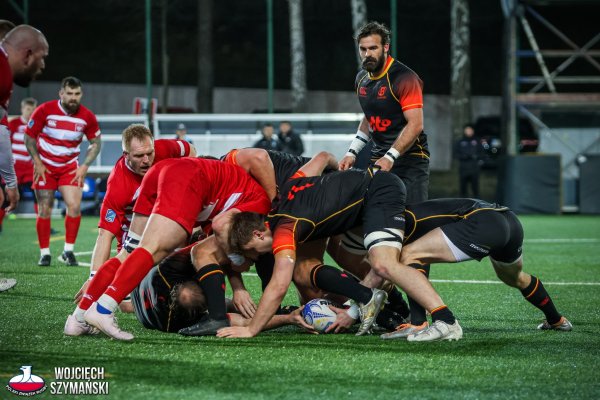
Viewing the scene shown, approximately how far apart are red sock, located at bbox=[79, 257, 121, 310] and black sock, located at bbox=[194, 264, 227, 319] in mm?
597

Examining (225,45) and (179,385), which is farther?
(225,45)

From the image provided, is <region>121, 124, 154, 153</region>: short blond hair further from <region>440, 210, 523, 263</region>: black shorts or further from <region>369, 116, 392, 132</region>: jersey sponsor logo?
<region>440, 210, 523, 263</region>: black shorts

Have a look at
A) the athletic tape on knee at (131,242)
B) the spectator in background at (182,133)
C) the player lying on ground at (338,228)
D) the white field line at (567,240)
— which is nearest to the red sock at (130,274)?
the player lying on ground at (338,228)

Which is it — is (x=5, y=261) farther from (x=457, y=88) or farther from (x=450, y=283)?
(x=457, y=88)

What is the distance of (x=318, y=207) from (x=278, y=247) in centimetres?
43

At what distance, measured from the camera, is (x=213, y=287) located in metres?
6.38

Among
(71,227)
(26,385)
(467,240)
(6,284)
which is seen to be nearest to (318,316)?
(467,240)

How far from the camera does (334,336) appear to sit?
6.46 m

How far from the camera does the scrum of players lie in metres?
6.18

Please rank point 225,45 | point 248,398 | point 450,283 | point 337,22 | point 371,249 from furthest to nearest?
point 225,45
point 337,22
point 450,283
point 371,249
point 248,398

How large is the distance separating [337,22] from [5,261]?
2194 cm

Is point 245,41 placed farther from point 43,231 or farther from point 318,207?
point 318,207

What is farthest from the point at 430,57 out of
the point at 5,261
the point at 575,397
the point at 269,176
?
the point at 575,397

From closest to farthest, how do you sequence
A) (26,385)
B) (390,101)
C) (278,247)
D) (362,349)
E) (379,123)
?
(26,385) → (362,349) → (278,247) → (390,101) → (379,123)
